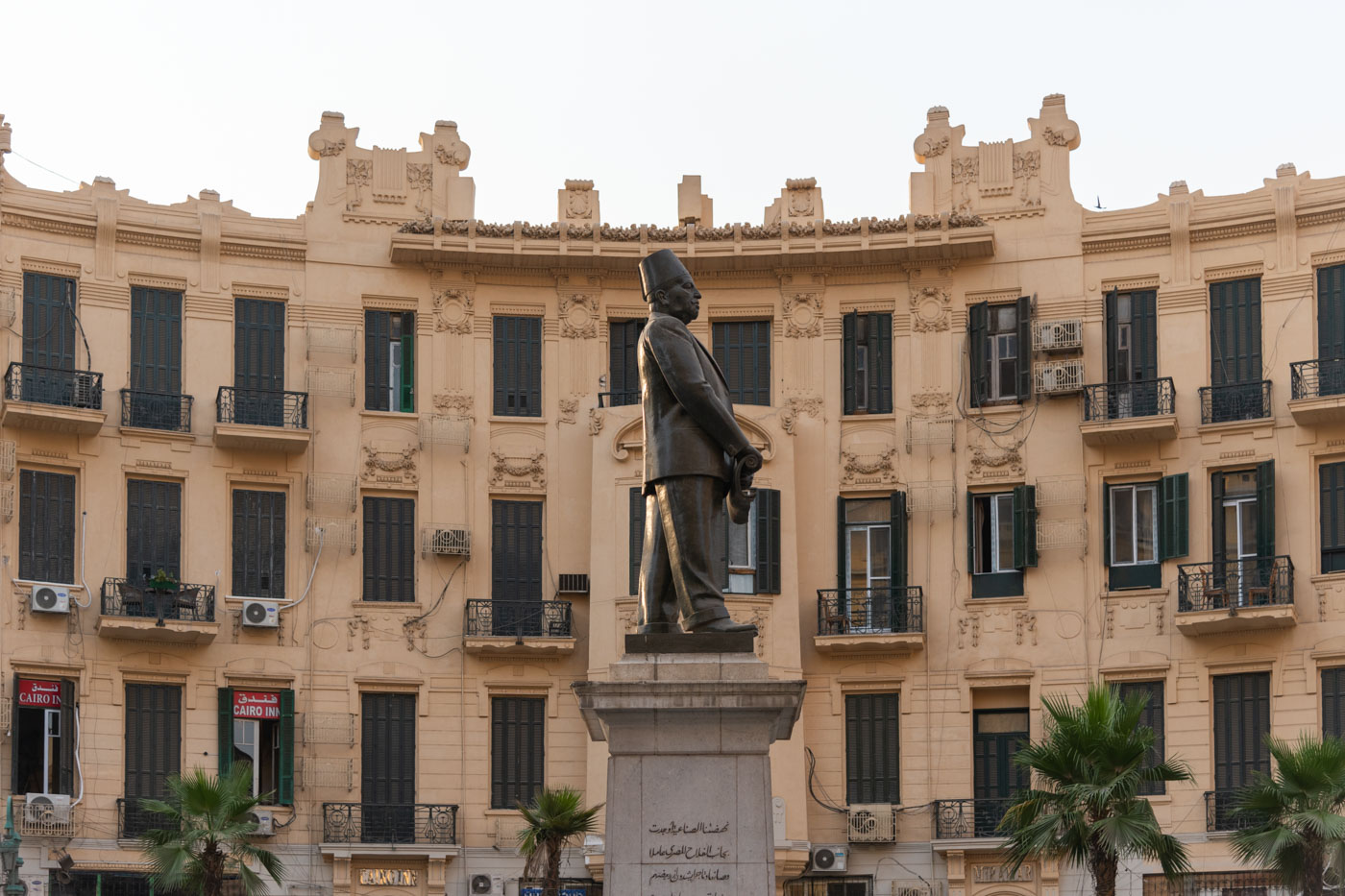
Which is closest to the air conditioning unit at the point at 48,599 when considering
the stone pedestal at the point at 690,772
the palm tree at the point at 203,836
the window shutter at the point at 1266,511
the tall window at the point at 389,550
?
the tall window at the point at 389,550

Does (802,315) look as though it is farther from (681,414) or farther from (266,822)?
(681,414)

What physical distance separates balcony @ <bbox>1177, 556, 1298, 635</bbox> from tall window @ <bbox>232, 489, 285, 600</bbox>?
56.6 ft

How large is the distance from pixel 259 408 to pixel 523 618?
657cm

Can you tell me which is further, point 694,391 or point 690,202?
point 690,202

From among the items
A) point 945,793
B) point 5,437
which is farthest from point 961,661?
point 5,437

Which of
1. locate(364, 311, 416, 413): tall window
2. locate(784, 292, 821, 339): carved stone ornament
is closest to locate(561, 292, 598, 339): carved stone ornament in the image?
locate(364, 311, 416, 413): tall window

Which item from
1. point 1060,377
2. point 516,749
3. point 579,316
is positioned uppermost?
point 579,316

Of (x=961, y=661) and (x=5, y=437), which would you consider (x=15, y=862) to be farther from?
(x=961, y=661)

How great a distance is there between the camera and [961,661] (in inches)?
1706

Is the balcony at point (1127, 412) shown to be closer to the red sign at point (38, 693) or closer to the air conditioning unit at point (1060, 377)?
the air conditioning unit at point (1060, 377)

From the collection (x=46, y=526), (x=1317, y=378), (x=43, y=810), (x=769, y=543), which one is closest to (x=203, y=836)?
(x=43, y=810)

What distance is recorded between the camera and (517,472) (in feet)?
147

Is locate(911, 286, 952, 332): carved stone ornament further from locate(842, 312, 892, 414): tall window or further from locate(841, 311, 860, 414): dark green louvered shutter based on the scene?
locate(841, 311, 860, 414): dark green louvered shutter

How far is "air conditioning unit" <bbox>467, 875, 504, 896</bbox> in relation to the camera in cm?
4234
